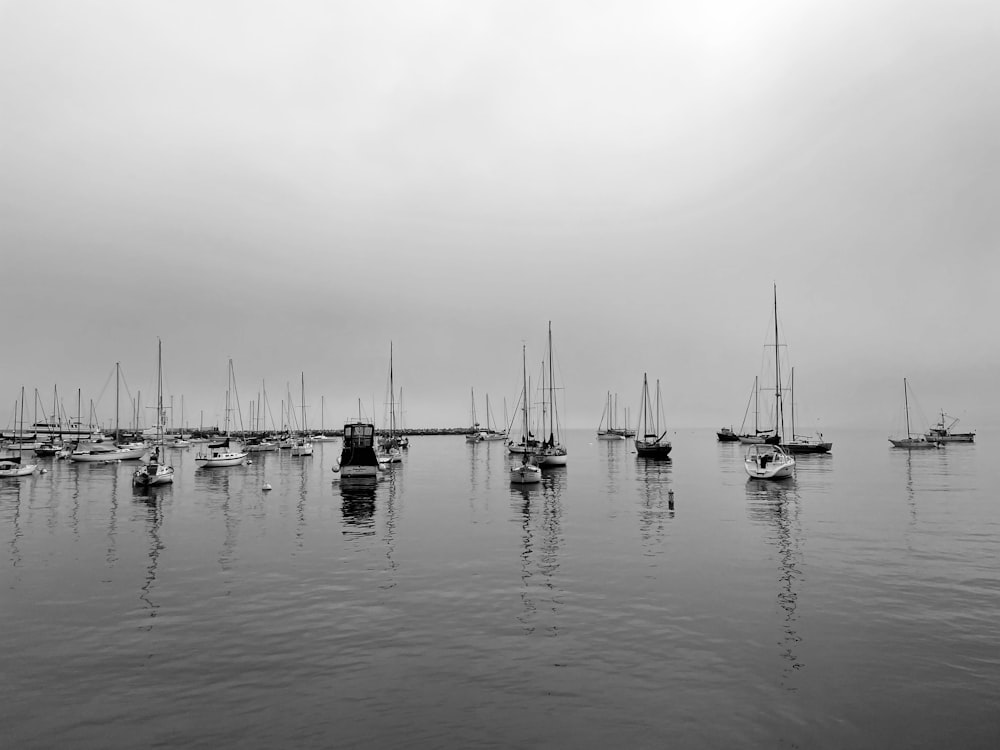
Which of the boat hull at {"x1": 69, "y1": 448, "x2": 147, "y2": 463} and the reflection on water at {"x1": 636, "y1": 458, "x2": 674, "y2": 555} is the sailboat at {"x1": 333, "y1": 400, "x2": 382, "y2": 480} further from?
the boat hull at {"x1": 69, "y1": 448, "x2": 147, "y2": 463}

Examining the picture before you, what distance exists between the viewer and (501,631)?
18766 millimetres

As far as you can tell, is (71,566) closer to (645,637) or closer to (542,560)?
(542,560)

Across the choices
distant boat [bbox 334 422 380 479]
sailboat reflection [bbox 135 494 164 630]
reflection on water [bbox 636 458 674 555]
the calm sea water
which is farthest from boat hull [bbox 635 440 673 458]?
sailboat reflection [bbox 135 494 164 630]

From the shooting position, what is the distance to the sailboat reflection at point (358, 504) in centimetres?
Answer: 3794

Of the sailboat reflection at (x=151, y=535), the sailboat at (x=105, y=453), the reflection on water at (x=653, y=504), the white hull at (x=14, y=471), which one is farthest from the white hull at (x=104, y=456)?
the reflection on water at (x=653, y=504)

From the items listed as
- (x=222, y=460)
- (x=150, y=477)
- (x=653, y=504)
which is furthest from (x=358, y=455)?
(x=222, y=460)

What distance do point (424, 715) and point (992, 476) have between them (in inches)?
3290

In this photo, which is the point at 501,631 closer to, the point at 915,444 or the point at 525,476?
the point at 525,476

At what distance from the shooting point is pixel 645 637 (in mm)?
18016

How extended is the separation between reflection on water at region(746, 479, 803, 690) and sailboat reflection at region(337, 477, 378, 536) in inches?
873

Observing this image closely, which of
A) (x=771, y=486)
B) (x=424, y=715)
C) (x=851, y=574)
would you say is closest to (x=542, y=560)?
(x=851, y=574)

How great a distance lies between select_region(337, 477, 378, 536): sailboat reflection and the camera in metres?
37.9

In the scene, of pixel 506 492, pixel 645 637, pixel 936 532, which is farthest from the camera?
pixel 506 492

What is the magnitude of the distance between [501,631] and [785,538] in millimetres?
21962
